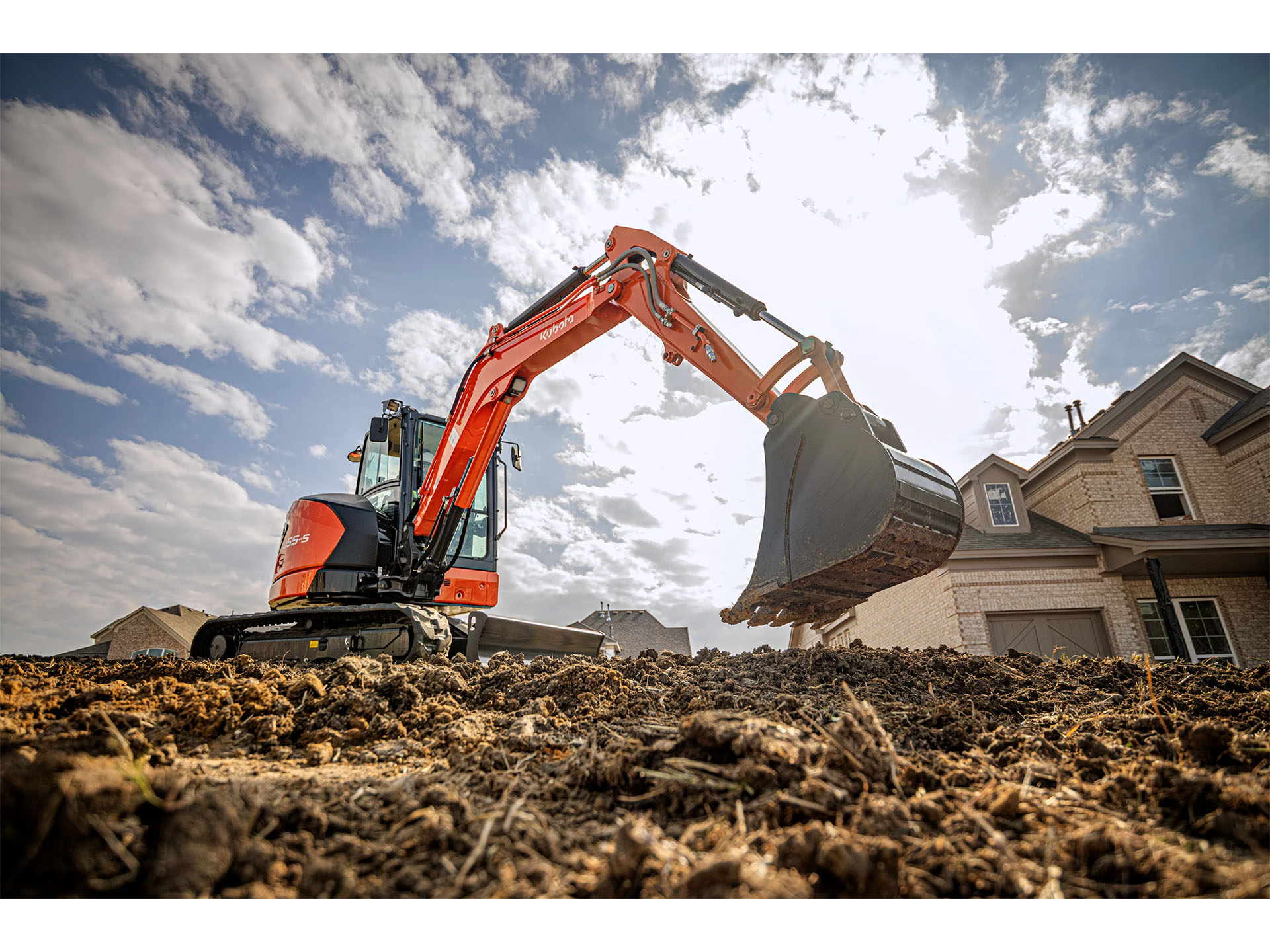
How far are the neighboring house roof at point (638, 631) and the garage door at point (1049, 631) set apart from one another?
12.7 metres

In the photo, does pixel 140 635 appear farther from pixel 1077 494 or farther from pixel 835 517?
pixel 1077 494

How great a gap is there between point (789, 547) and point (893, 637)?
13.2 meters

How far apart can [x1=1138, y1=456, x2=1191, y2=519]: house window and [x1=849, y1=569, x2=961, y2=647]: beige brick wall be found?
5850 mm

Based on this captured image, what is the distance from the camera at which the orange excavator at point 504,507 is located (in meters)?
4.41

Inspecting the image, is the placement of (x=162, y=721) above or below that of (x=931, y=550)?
below

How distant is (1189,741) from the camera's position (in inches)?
95.9

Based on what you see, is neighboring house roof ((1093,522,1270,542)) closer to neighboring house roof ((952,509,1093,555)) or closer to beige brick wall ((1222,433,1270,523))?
beige brick wall ((1222,433,1270,523))

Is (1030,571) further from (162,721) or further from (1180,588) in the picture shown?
(162,721)

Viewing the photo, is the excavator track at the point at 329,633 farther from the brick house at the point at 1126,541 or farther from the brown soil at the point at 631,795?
the brick house at the point at 1126,541

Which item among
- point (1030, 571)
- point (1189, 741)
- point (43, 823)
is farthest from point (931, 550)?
point (1030, 571)

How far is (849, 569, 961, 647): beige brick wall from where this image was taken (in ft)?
45.2

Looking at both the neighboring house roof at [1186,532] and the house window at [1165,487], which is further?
the house window at [1165,487]

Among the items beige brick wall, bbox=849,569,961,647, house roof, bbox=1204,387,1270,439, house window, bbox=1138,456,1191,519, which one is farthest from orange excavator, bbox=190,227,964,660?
house roof, bbox=1204,387,1270,439

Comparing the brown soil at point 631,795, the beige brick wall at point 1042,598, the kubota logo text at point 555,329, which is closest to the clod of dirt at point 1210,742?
the brown soil at point 631,795
